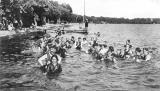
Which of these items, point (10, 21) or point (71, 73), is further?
point (10, 21)

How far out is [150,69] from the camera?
2225 cm

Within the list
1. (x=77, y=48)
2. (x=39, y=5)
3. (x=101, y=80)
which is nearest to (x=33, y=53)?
(x=77, y=48)

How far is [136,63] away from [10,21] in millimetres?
42115

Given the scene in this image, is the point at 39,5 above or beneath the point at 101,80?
above

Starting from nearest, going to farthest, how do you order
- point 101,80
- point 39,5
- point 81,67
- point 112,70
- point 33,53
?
point 101,80
point 112,70
point 81,67
point 33,53
point 39,5

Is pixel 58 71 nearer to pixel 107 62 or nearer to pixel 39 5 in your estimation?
pixel 107 62

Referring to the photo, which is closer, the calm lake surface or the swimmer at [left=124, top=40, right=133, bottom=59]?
the calm lake surface

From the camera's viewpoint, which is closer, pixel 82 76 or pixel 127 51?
pixel 82 76

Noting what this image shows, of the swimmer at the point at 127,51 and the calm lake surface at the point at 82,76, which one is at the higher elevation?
the swimmer at the point at 127,51

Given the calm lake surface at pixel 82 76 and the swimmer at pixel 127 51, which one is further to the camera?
the swimmer at pixel 127 51

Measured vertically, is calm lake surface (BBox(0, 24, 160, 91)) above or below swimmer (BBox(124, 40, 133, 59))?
below

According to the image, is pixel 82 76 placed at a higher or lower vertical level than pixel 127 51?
lower

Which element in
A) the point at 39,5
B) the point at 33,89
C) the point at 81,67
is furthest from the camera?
the point at 39,5

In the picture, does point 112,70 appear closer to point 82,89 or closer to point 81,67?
point 81,67
